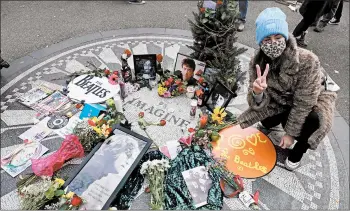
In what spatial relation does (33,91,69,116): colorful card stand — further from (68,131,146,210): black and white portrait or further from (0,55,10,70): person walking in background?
(68,131,146,210): black and white portrait

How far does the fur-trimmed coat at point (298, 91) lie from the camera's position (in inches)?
95.7

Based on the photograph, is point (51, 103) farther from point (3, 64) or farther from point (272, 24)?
point (272, 24)

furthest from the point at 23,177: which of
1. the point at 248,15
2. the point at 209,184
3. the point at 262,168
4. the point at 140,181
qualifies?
the point at 248,15

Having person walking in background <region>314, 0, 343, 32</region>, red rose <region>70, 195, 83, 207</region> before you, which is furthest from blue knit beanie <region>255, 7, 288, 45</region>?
person walking in background <region>314, 0, 343, 32</region>

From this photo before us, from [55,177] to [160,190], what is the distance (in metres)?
1.07

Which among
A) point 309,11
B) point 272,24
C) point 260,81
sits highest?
point 272,24

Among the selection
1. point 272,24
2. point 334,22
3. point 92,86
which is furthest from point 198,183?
point 334,22

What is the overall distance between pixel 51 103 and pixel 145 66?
133 centimetres

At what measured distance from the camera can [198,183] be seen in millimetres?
2836

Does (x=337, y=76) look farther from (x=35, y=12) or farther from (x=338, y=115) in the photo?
(x=35, y=12)

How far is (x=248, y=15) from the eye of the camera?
6.03m

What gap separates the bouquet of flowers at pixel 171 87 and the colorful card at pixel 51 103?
126 centimetres

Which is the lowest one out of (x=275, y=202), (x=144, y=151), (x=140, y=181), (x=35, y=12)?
(x=275, y=202)

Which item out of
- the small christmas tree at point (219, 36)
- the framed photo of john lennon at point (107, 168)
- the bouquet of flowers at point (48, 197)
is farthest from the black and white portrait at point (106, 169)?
the small christmas tree at point (219, 36)
